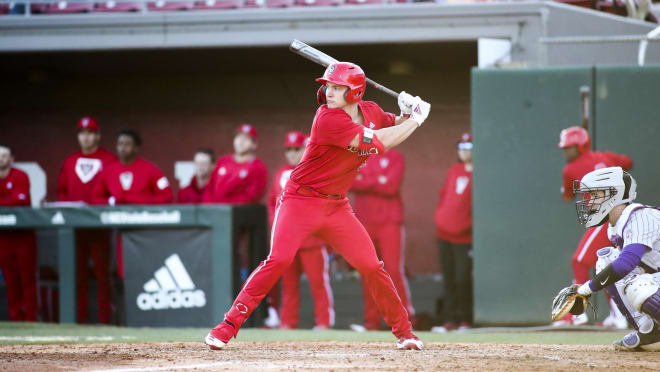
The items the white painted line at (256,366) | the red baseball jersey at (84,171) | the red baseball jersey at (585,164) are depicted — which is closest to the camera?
the white painted line at (256,366)

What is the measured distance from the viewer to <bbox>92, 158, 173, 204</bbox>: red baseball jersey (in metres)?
9.34

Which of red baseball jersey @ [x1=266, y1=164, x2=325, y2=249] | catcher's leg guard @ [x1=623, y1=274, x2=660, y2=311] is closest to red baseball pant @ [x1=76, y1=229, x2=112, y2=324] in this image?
red baseball jersey @ [x1=266, y1=164, x2=325, y2=249]

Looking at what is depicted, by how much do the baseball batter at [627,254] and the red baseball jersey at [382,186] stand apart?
3.77 m

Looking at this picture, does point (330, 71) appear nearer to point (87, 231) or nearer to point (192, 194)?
A: point (87, 231)

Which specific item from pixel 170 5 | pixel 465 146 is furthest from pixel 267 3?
pixel 465 146

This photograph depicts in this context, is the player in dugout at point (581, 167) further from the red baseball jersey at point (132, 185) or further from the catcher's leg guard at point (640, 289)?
the red baseball jersey at point (132, 185)

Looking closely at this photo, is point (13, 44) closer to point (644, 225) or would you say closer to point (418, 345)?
point (418, 345)

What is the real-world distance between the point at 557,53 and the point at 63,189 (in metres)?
5.27

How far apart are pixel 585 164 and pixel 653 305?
2.99m

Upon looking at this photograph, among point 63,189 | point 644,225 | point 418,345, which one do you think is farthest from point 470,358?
point 63,189

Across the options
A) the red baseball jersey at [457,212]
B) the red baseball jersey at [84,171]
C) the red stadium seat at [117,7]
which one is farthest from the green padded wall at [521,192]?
the red stadium seat at [117,7]

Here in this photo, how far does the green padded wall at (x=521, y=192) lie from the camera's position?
8.84 m

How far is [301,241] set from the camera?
221 inches

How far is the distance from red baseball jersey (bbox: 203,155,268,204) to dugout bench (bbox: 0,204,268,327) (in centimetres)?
38
